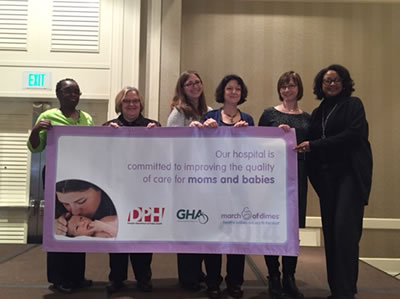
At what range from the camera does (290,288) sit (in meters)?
2.23

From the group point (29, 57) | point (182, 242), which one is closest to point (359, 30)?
point (182, 242)

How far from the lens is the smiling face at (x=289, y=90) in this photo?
2254 mm

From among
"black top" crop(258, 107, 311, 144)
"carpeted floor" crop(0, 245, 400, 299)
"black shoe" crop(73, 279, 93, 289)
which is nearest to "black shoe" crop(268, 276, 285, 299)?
"carpeted floor" crop(0, 245, 400, 299)

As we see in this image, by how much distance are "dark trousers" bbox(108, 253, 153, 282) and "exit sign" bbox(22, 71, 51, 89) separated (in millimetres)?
2424

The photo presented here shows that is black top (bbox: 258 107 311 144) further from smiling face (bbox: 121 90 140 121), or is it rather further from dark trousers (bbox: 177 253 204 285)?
dark trousers (bbox: 177 253 204 285)

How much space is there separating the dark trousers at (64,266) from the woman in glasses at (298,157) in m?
1.25

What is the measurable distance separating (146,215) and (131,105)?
711 millimetres

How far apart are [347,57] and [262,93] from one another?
3.73 feet

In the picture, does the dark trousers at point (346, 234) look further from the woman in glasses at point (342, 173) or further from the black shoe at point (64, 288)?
the black shoe at point (64, 288)

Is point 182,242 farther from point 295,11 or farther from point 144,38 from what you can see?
point 295,11

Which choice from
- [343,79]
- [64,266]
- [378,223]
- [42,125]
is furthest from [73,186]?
[378,223]

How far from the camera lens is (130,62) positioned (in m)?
3.91

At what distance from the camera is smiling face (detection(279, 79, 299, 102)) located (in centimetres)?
225

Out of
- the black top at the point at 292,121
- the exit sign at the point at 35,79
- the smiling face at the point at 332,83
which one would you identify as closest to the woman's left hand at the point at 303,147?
the black top at the point at 292,121
